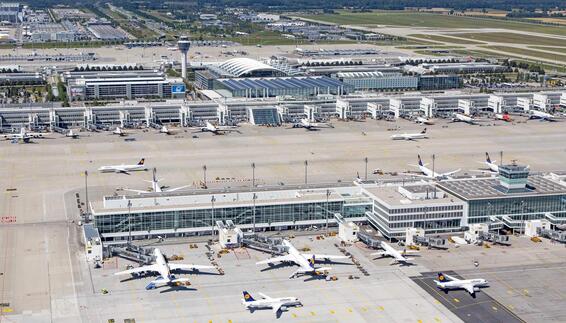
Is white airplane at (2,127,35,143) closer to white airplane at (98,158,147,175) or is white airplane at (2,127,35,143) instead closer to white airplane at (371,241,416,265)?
white airplane at (98,158,147,175)

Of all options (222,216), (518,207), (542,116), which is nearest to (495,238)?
(518,207)

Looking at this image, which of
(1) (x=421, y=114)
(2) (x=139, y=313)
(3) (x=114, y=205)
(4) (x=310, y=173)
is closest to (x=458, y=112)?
(1) (x=421, y=114)

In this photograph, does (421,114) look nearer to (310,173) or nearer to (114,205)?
(310,173)

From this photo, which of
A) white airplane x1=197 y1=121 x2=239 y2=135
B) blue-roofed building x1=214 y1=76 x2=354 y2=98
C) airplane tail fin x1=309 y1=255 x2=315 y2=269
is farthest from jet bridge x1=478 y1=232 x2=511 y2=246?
blue-roofed building x1=214 y1=76 x2=354 y2=98

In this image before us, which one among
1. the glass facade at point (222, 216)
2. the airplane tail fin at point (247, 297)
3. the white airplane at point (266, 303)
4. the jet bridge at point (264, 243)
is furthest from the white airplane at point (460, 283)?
Answer: the glass facade at point (222, 216)

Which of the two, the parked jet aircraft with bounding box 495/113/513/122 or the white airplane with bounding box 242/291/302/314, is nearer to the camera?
the white airplane with bounding box 242/291/302/314

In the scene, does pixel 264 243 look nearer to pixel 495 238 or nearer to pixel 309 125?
pixel 495 238
